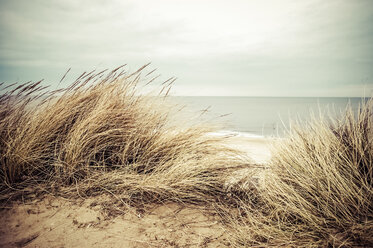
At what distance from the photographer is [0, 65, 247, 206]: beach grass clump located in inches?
67.0

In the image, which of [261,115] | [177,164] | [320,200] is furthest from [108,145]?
[261,115]

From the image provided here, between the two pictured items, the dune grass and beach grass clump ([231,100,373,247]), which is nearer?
beach grass clump ([231,100,373,247])

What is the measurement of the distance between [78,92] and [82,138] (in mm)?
737

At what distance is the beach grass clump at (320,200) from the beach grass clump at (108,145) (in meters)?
0.44

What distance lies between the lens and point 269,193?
1.47 meters

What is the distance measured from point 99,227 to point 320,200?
154cm

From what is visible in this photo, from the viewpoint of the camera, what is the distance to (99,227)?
1.38m

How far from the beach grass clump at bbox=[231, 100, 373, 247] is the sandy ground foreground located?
268 millimetres

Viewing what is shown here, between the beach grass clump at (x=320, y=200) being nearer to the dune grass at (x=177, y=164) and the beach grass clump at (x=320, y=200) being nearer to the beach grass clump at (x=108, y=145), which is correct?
the dune grass at (x=177, y=164)

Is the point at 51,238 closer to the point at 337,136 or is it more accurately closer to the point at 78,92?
the point at 78,92

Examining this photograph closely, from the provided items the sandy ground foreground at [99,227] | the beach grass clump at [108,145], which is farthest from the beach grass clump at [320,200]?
the beach grass clump at [108,145]

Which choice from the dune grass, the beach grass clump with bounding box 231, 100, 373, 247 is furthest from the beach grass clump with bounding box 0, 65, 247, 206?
the beach grass clump with bounding box 231, 100, 373, 247

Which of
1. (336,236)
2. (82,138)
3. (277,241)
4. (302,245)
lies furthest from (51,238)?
(336,236)

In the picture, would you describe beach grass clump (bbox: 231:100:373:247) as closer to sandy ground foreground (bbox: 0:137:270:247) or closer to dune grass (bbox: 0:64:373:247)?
dune grass (bbox: 0:64:373:247)
